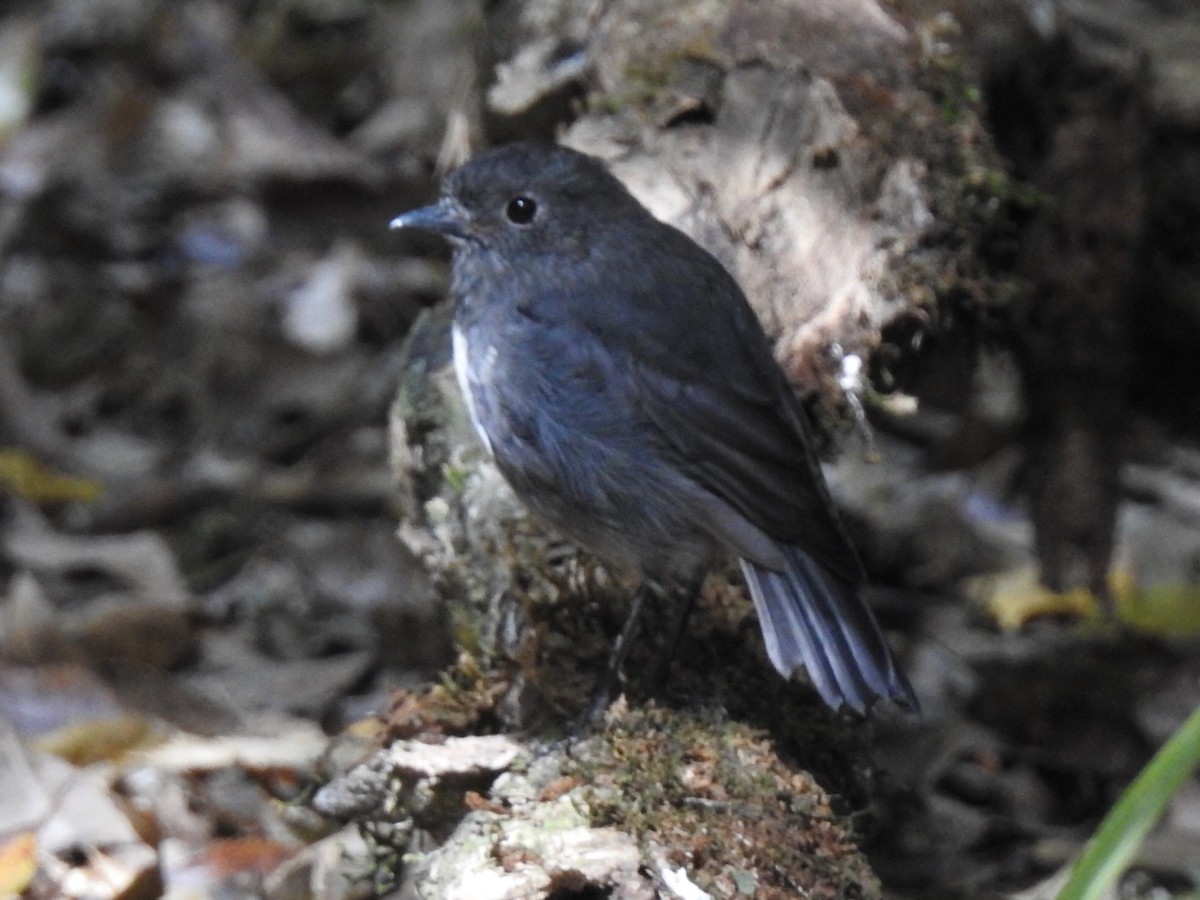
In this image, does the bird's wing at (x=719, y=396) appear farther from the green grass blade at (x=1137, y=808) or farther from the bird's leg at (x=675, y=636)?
the green grass blade at (x=1137, y=808)

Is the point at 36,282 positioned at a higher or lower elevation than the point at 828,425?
lower

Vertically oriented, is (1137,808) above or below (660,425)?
above

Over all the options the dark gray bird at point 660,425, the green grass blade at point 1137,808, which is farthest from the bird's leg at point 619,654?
the green grass blade at point 1137,808

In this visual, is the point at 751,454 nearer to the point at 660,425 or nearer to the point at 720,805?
the point at 660,425

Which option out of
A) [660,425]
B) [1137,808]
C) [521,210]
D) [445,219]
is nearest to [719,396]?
[660,425]

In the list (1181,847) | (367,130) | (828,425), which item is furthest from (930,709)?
(367,130)

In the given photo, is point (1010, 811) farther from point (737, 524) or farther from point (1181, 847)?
point (737, 524)
